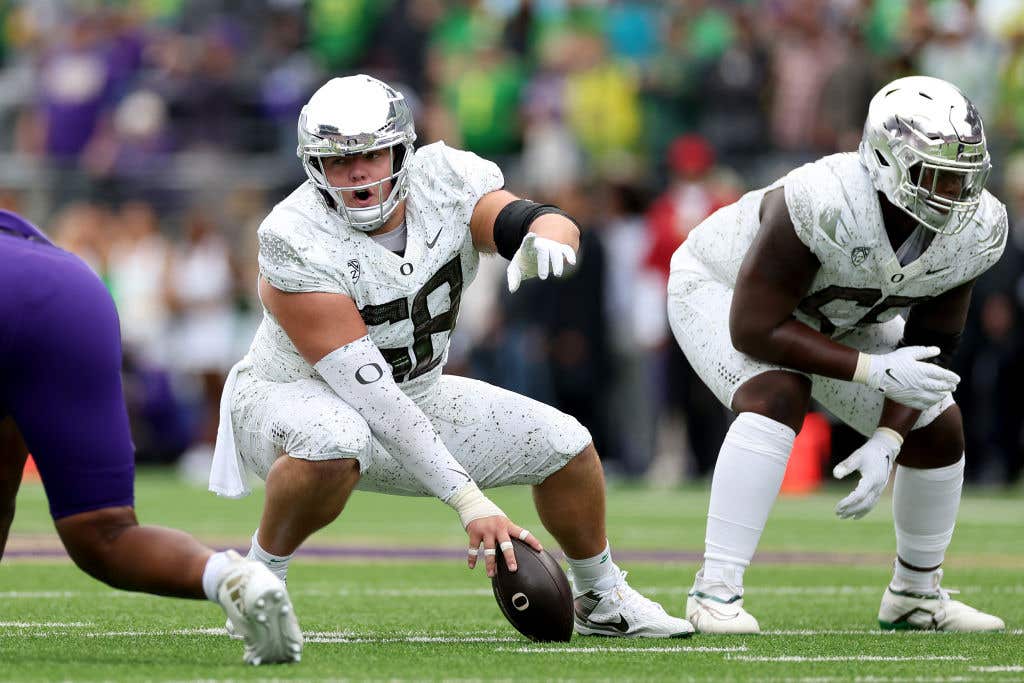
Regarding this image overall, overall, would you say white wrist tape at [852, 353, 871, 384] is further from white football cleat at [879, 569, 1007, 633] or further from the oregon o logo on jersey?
the oregon o logo on jersey

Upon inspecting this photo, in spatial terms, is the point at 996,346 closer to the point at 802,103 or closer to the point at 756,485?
the point at 802,103

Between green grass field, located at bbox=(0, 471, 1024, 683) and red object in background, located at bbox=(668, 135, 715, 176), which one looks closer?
green grass field, located at bbox=(0, 471, 1024, 683)

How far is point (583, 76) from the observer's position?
1277 cm

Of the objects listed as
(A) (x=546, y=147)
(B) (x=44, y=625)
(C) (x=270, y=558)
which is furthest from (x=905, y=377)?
(A) (x=546, y=147)

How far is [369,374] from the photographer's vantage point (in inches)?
184

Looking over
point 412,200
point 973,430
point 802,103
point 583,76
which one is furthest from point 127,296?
point 412,200

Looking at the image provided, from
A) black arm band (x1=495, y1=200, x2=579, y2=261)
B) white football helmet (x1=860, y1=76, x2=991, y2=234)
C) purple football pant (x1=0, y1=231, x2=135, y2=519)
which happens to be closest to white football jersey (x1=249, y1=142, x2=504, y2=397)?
black arm band (x1=495, y1=200, x2=579, y2=261)

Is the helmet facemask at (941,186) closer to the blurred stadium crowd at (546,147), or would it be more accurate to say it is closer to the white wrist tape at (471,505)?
the white wrist tape at (471,505)

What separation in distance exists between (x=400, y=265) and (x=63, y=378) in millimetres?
1198

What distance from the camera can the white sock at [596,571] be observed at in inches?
199

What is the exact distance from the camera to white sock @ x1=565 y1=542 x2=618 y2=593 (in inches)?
199

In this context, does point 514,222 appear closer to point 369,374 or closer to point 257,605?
point 369,374

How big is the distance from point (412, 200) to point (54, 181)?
1071 centimetres

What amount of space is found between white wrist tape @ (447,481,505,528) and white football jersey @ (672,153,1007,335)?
1.21 metres
